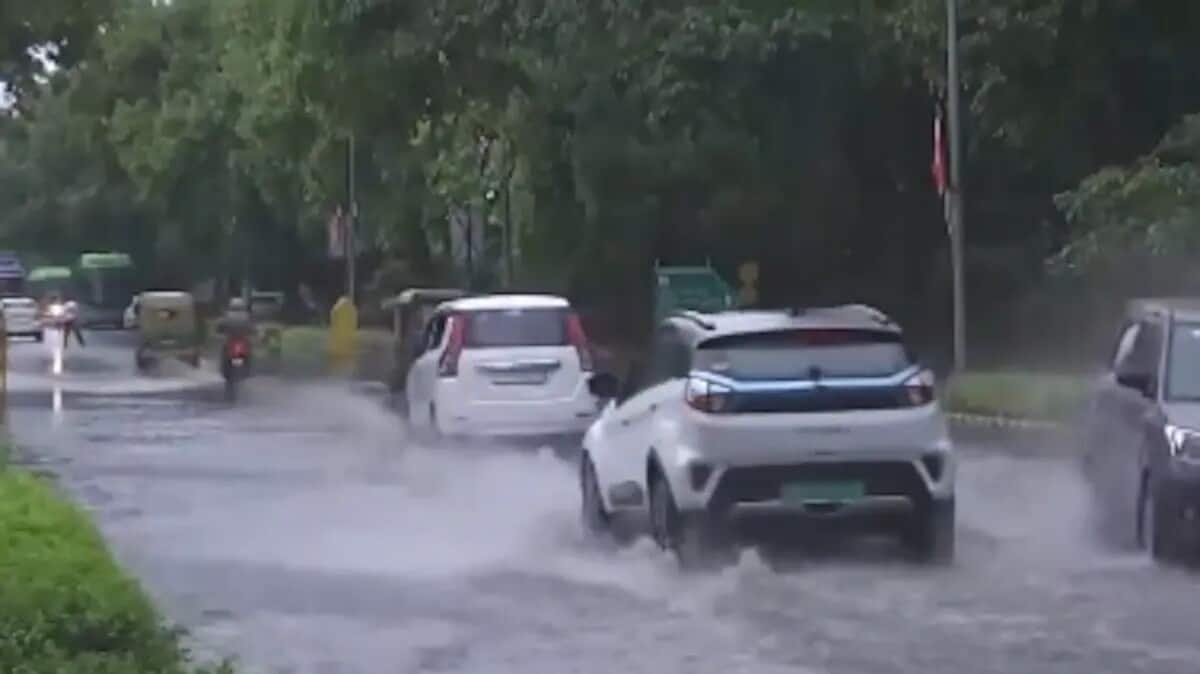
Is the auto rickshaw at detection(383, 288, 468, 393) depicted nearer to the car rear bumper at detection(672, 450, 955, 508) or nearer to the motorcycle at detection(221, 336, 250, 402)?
the motorcycle at detection(221, 336, 250, 402)

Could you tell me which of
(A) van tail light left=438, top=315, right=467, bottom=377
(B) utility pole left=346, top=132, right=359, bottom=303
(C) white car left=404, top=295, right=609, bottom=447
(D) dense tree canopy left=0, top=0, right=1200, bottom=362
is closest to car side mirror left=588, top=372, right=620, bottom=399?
(C) white car left=404, top=295, right=609, bottom=447

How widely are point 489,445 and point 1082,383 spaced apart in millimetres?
9390

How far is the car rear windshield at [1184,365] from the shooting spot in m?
18.1

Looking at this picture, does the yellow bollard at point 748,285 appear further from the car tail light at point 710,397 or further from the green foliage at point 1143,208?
the car tail light at point 710,397

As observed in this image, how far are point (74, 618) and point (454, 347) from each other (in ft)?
54.6

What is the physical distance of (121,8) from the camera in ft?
111

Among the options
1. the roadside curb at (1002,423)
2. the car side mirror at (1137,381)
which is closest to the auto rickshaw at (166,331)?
the roadside curb at (1002,423)

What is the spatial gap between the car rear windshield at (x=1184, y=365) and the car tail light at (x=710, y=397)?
300 centimetres

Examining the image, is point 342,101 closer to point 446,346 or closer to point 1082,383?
point 1082,383

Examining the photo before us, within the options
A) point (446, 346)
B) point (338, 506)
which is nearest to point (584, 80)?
point (446, 346)

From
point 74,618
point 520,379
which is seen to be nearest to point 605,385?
point 520,379

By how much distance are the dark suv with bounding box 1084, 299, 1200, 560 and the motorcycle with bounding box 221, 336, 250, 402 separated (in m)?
26.9

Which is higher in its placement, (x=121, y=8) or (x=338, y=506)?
(x=121, y=8)

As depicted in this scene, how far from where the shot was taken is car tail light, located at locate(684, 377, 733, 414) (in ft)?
56.3
